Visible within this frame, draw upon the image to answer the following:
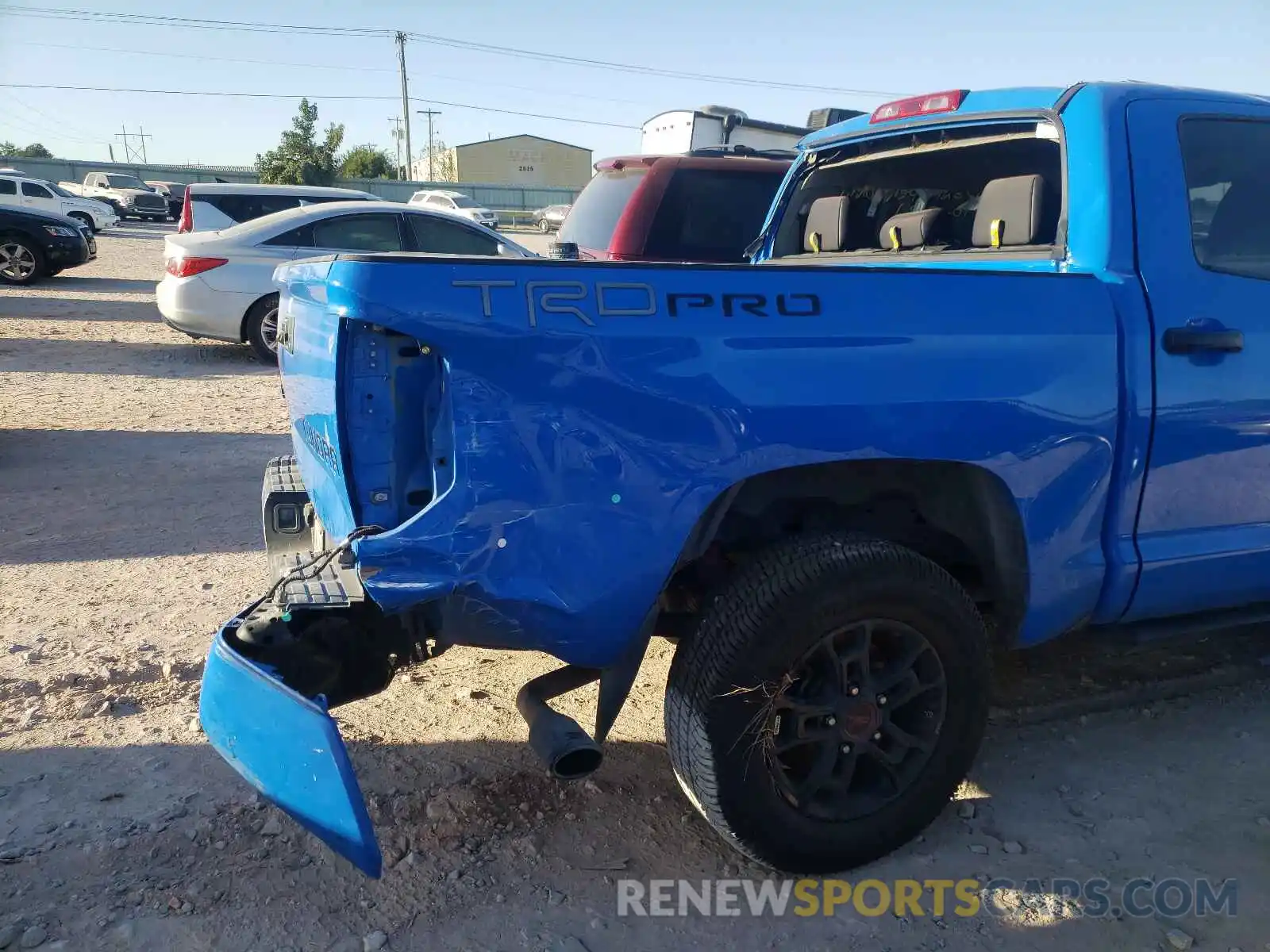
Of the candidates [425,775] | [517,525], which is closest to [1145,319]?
[517,525]

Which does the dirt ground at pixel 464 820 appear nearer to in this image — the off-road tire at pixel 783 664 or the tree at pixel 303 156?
the off-road tire at pixel 783 664

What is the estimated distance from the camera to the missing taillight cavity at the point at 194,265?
9.09m

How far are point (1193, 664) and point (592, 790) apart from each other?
8.41ft

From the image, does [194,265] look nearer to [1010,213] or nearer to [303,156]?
[1010,213]

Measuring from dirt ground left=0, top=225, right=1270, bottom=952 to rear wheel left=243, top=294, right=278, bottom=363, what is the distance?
18.0 ft

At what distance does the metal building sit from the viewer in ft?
263

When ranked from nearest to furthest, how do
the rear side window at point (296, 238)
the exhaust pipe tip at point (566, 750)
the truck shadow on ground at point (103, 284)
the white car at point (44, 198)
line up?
the exhaust pipe tip at point (566, 750), the rear side window at point (296, 238), the truck shadow on ground at point (103, 284), the white car at point (44, 198)

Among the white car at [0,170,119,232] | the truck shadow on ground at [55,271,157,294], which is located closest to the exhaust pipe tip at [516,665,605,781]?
the truck shadow on ground at [55,271,157,294]

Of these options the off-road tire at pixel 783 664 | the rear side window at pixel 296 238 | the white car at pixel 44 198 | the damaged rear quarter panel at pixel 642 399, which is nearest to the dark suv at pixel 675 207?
the rear side window at pixel 296 238

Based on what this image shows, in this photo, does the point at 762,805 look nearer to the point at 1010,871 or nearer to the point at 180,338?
the point at 1010,871

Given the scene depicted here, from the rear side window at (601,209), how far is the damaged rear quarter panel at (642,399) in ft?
16.9

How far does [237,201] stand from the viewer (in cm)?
1154

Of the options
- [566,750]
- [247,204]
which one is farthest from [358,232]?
[566,750]

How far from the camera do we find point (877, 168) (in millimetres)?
4074
